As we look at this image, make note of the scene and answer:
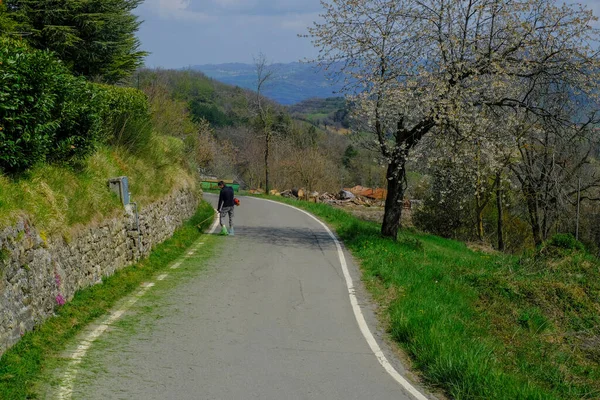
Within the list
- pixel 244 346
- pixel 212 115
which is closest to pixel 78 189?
pixel 244 346

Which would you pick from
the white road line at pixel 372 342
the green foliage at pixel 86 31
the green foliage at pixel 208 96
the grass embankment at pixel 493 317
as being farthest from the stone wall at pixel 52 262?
the green foliage at pixel 208 96

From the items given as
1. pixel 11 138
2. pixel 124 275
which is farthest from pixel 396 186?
pixel 11 138

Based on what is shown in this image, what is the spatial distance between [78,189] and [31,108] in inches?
84.4

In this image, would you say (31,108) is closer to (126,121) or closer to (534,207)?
(126,121)

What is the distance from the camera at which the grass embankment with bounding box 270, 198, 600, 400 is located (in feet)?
23.6

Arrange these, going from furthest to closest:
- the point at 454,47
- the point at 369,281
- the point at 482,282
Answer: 1. the point at 454,47
2. the point at 482,282
3. the point at 369,281

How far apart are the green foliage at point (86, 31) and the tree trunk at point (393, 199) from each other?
1298cm

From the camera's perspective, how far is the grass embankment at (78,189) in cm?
850

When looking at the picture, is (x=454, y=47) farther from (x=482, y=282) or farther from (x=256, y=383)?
(x=256, y=383)

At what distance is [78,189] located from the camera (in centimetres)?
1082

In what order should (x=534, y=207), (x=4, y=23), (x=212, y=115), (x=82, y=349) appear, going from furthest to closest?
(x=212, y=115) → (x=534, y=207) → (x=4, y=23) → (x=82, y=349)

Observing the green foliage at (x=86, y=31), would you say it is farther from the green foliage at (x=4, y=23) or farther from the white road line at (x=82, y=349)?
the white road line at (x=82, y=349)

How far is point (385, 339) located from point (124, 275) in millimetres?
5545

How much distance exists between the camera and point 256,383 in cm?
670
